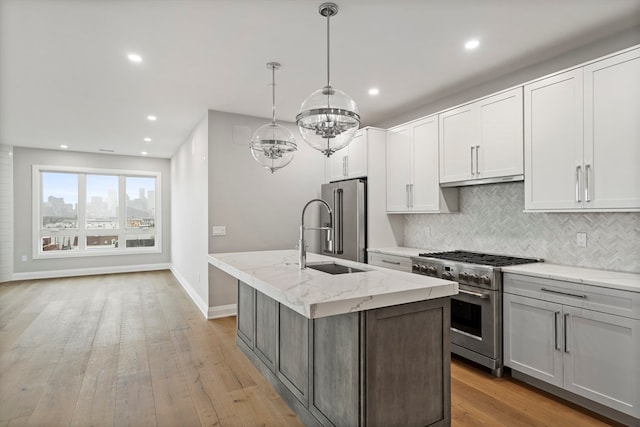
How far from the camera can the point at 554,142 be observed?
2701 millimetres

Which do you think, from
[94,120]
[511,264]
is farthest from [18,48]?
[511,264]

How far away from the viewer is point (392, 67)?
3240 mm

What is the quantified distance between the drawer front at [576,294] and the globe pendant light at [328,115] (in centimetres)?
178

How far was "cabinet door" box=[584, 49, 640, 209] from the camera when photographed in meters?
2.28

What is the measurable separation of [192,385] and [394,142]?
3.41m

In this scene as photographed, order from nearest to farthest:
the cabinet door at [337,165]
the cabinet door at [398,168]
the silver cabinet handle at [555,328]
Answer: the silver cabinet handle at [555,328] < the cabinet door at [398,168] < the cabinet door at [337,165]

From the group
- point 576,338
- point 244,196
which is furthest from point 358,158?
point 576,338

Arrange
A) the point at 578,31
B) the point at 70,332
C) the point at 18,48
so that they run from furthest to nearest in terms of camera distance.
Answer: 1. the point at 70,332
2. the point at 18,48
3. the point at 578,31

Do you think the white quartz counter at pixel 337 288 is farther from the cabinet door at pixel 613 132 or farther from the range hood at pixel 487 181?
the range hood at pixel 487 181

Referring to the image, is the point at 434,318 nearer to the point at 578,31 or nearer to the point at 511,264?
the point at 511,264

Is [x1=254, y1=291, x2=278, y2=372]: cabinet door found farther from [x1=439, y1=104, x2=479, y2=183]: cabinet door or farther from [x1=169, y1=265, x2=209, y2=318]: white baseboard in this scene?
[x1=439, y1=104, x2=479, y2=183]: cabinet door

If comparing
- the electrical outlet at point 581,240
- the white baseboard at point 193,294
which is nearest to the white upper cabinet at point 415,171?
the electrical outlet at point 581,240

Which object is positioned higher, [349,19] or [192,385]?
[349,19]

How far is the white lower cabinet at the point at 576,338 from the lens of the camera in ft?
6.91
